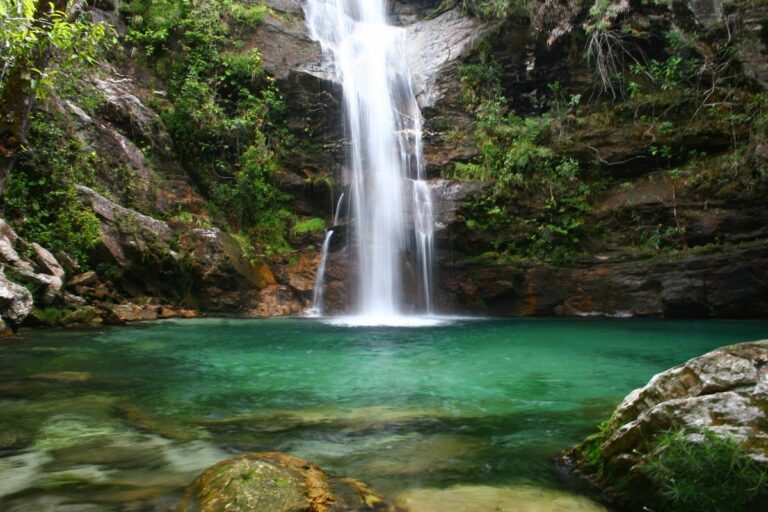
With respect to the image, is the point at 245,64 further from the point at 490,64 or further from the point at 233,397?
the point at 233,397

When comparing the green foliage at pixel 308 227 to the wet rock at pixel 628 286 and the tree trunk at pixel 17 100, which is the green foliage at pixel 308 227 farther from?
the tree trunk at pixel 17 100

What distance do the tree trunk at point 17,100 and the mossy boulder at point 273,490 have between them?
259 inches

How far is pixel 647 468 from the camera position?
252 cm

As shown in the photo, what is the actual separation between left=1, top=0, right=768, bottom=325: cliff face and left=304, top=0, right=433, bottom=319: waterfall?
0.50 m

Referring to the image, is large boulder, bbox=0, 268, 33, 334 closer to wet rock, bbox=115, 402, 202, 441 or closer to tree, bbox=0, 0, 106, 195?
tree, bbox=0, 0, 106, 195

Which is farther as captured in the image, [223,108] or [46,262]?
[223,108]

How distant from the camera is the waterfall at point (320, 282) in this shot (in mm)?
14002

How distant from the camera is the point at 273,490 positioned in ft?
8.02

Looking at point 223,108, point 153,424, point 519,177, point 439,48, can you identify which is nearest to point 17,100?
point 153,424

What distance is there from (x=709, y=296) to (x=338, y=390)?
1048cm

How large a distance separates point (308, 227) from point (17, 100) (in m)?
8.63

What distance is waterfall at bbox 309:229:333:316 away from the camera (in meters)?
14.0

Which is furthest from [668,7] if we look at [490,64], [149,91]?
[149,91]

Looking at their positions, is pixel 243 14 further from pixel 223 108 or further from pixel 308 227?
pixel 308 227
